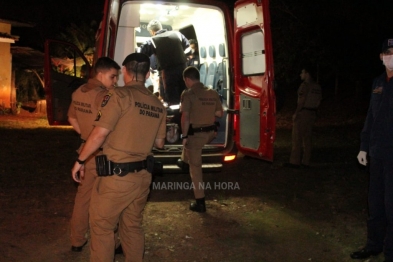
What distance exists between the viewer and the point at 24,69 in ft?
73.7

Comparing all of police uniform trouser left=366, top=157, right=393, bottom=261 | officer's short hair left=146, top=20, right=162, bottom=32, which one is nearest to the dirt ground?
police uniform trouser left=366, top=157, right=393, bottom=261

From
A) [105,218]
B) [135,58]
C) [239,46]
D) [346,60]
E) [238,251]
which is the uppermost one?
[346,60]

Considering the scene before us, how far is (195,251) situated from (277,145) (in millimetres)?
7891

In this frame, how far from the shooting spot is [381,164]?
4574 mm

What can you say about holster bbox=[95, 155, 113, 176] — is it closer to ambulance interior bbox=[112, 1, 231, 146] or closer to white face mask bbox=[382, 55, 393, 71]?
white face mask bbox=[382, 55, 393, 71]

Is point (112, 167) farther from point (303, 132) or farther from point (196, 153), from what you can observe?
point (303, 132)

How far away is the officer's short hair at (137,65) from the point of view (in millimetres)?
3887

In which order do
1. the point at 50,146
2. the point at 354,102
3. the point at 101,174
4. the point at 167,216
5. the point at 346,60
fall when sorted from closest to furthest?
the point at 101,174, the point at 167,216, the point at 50,146, the point at 346,60, the point at 354,102

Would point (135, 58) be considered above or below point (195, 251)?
above

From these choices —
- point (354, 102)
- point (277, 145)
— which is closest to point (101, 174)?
point (277, 145)

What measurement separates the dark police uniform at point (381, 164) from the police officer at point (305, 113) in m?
4.14

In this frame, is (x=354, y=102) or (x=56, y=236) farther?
(x=354, y=102)

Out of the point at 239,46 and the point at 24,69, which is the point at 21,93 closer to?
the point at 24,69

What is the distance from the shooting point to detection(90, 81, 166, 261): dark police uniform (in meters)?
3.64
